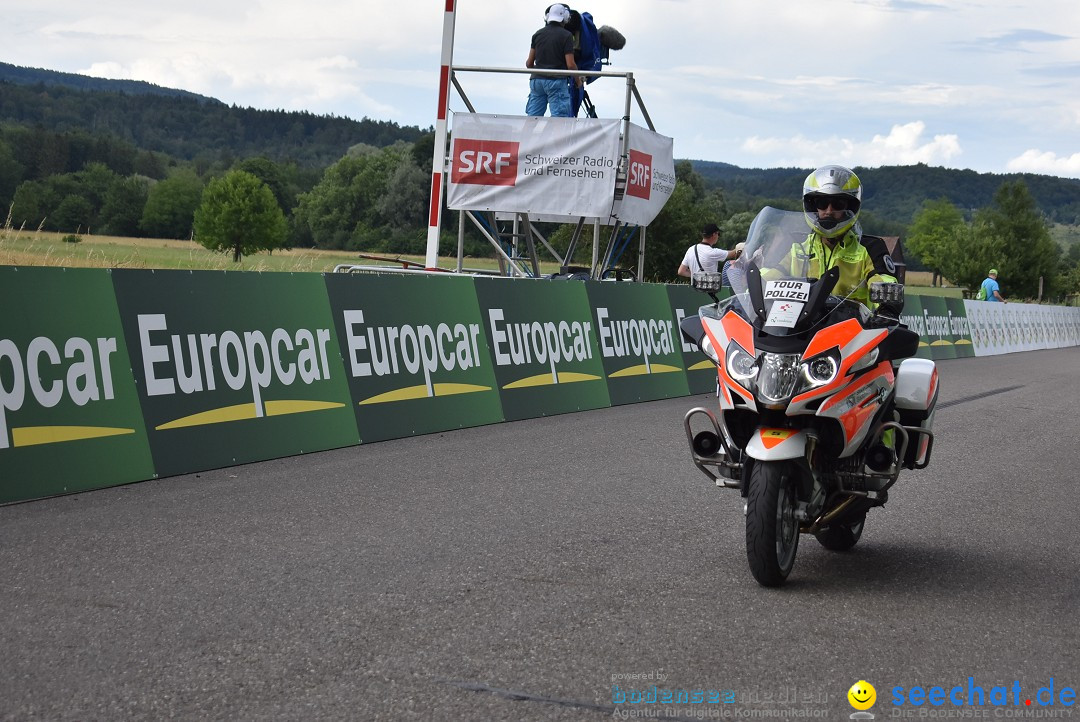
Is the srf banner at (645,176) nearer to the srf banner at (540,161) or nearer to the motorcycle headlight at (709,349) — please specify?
the srf banner at (540,161)

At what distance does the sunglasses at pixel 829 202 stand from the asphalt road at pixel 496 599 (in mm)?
1764

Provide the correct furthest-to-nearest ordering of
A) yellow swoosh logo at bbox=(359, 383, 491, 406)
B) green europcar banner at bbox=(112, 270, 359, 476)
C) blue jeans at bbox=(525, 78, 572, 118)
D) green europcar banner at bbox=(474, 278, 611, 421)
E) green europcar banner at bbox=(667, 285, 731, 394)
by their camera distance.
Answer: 1. blue jeans at bbox=(525, 78, 572, 118)
2. green europcar banner at bbox=(667, 285, 731, 394)
3. green europcar banner at bbox=(474, 278, 611, 421)
4. yellow swoosh logo at bbox=(359, 383, 491, 406)
5. green europcar banner at bbox=(112, 270, 359, 476)

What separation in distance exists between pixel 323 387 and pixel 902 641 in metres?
5.94

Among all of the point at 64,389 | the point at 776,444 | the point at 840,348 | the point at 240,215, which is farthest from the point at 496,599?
the point at 240,215

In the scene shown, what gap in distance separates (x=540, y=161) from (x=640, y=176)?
1584mm

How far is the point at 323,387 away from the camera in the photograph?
9.72 meters

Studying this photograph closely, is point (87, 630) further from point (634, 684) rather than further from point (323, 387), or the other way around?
point (323, 387)

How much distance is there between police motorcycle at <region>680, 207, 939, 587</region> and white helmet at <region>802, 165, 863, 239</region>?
119mm

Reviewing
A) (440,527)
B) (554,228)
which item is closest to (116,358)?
(440,527)

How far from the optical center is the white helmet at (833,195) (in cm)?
591

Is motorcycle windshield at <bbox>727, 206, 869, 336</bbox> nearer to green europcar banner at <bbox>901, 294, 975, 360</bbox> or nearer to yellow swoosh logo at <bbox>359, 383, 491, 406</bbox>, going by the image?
yellow swoosh logo at <bbox>359, 383, 491, 406</bbox>

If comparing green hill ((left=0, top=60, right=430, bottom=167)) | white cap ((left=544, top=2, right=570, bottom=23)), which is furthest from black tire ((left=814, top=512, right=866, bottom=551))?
green hill ((left=0, top=60, right=430, bottom=167))

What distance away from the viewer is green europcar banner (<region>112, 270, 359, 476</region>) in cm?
823

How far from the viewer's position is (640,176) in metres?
17.8
